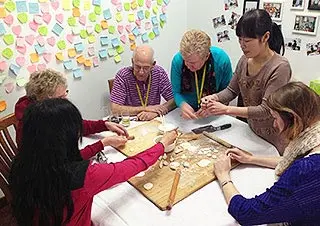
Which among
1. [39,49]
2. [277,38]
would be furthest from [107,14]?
[277,38]

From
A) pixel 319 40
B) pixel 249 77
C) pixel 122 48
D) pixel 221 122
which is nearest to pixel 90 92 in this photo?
pixel 122 48

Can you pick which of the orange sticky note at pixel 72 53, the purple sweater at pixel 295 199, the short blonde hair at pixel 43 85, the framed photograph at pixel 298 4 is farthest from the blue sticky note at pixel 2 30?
the framed photograph at pixel 298 4

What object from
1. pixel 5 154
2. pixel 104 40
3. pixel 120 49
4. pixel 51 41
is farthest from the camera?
pixel 120 49

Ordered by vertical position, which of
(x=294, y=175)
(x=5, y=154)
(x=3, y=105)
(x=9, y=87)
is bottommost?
(x=5, y=154)

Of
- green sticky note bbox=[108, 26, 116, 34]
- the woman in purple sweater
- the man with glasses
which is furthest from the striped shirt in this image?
the woman in purple sweater

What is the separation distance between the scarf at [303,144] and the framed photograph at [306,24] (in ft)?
5.16

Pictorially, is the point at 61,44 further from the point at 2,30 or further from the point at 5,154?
the point at 5,154

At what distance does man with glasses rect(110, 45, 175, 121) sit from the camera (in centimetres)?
207

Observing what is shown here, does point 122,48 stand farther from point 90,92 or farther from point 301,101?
point 301,101

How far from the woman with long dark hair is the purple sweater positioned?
1.88 ft

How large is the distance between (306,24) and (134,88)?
1.39m

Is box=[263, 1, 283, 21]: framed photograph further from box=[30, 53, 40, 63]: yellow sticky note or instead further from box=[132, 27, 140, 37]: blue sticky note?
box=[30, 53, 40, 63]: yellow sticky note

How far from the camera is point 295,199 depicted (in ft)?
2.91

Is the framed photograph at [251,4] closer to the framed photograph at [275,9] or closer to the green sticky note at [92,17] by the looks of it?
the framed photograph at [275,9]
